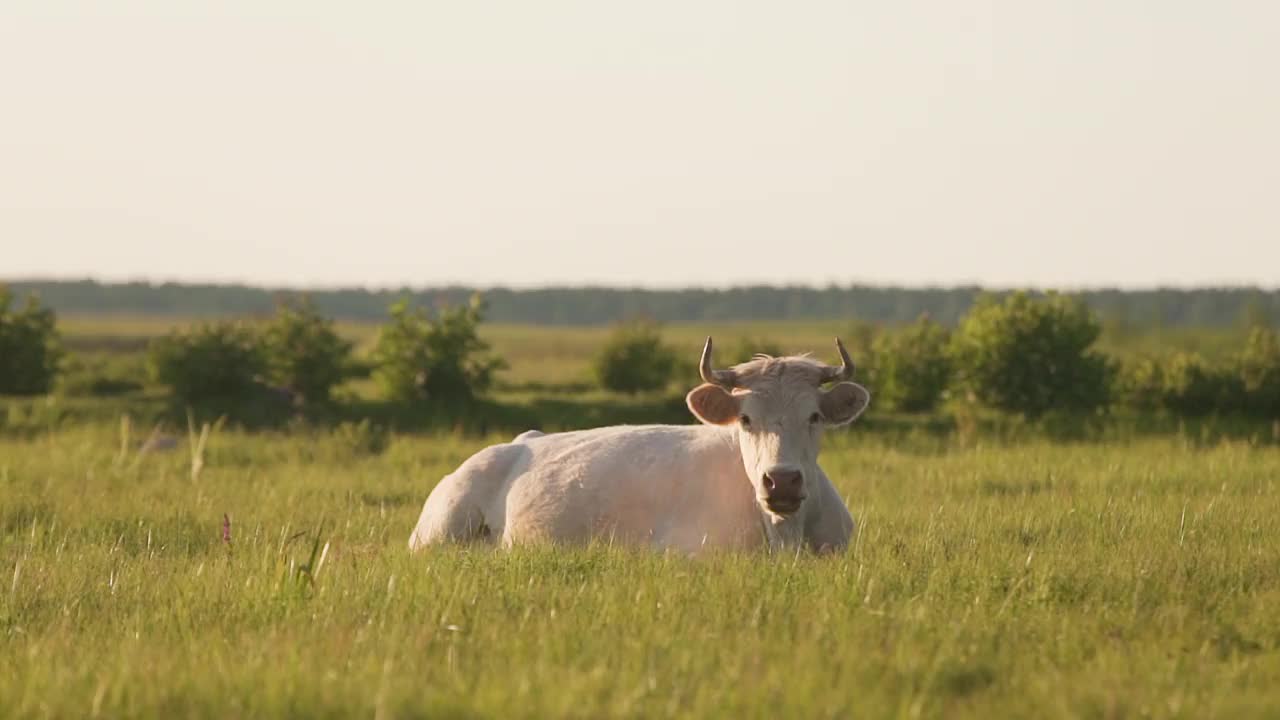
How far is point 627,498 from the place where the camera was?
9.47m

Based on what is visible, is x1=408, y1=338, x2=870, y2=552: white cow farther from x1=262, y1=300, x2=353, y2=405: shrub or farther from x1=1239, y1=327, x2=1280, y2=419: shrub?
x1=1239, y1=327, x2=1280, y2=419: shrub

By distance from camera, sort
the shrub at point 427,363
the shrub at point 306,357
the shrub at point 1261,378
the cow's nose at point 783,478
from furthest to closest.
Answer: the shrub at point 1261,378
the shrub at point 306,357
the shrub at point 427,363
the cow's nose at point 783,478

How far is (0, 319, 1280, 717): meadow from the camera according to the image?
5.21m

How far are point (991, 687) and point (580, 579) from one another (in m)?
2.77

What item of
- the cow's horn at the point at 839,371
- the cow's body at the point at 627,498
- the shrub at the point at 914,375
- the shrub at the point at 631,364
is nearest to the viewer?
the cow's horn at the point at 839,371

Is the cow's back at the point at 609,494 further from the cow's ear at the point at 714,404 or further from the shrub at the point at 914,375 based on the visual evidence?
the shrub at the point at 914,375

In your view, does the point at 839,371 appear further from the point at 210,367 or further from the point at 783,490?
the point at 210,367

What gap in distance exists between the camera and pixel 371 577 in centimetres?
750

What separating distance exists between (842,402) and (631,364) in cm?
3858

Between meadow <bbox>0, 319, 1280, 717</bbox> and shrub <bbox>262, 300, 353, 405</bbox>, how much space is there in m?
25.3

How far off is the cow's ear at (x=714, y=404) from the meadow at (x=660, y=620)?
1.15 meters

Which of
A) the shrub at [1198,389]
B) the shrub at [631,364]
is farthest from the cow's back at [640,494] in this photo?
the shrub at [631,364]

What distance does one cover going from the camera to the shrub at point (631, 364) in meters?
47.4

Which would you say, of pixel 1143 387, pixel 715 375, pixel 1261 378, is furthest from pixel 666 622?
pixel 1261 378
